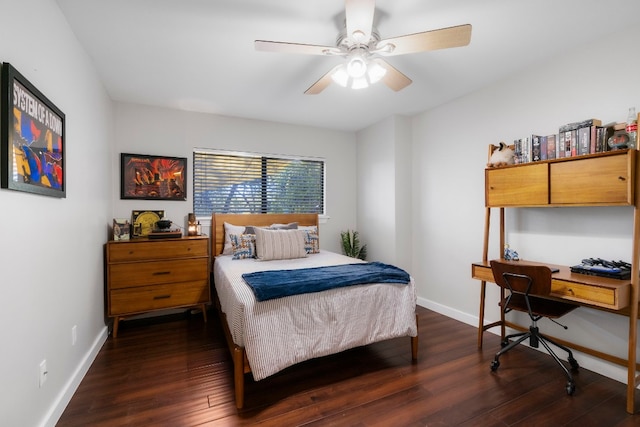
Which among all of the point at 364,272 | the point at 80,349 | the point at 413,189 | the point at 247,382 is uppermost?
the point at 413,189

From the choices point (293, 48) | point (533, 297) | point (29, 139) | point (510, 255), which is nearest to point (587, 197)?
point (510, 255)

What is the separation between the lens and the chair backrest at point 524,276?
79.7 inches

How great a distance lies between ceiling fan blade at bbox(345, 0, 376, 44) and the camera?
154cm

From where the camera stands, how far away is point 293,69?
8.63ft

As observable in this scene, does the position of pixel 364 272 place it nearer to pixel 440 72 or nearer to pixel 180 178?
pixel 440 72

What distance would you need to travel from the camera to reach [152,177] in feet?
11.5

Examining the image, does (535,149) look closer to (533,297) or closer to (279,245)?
(533,297)

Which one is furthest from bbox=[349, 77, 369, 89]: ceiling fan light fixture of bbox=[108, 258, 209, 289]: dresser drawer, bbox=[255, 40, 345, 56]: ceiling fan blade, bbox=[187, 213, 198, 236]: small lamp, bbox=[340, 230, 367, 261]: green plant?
bbox=[340, 230, 367, 261]: green plant

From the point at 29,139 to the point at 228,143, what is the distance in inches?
99.6

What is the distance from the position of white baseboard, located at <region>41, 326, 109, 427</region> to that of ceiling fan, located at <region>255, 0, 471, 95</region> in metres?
2.42

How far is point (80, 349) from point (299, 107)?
3081mm

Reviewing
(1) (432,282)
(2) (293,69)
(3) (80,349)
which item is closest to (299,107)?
(2) (293,69)

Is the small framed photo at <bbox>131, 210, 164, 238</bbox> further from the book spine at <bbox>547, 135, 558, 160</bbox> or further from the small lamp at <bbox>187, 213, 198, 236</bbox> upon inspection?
the book spine at <bbox>547, 135, 558, 160</bbox>

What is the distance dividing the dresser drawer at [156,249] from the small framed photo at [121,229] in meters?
0.22
